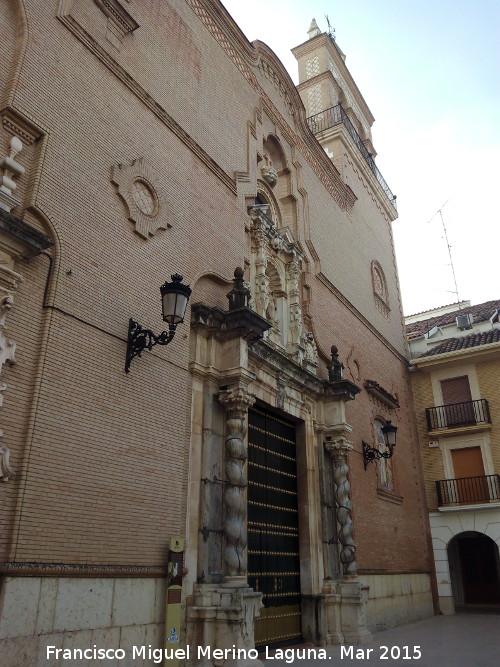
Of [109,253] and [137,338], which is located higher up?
[109,253]

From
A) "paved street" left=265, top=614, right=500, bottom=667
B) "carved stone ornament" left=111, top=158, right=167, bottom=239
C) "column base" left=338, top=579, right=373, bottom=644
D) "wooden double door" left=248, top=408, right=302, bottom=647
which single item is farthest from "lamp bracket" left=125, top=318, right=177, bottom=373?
"column base" left=338, top=579, right=373, bottom=644

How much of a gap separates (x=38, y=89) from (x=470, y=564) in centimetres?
1846

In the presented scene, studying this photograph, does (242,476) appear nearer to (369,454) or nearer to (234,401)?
(234,401)

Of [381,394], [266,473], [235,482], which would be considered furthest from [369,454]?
[235,482]

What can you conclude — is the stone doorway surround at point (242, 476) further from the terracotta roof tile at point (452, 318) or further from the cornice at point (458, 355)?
the terracotta roof tile at point (452, 318)

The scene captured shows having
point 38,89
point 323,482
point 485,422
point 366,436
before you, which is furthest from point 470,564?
point 38,89

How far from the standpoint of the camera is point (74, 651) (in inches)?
185

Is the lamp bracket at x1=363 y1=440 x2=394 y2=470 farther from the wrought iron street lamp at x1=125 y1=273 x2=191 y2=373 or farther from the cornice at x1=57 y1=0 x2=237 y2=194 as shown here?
the wrought iron street lamp at x1=125 y1=273 x2=191 y2=373

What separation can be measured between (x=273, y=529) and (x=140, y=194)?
16.6 ft

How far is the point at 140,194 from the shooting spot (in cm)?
700

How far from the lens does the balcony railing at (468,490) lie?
48.9 ft

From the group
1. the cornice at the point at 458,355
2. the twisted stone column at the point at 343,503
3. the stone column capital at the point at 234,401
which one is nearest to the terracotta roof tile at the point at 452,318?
the cornice at the point at 458,355

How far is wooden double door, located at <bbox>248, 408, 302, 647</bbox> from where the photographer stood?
25.6ft

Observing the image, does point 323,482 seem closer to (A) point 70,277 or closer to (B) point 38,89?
(A) point 70,277
